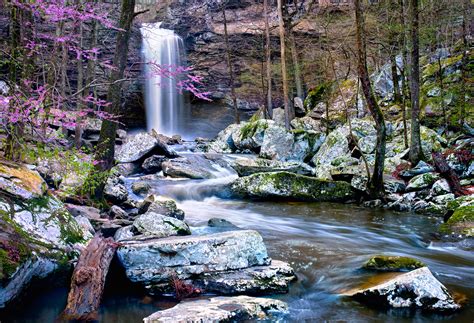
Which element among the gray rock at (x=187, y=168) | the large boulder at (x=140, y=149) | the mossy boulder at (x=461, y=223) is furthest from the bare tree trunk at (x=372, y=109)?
the large boulder at (x=140, y=149)

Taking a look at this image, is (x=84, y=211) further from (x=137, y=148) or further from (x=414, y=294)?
(x=137, y=148)

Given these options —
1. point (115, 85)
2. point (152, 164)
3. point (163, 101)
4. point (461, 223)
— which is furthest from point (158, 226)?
point (163, 101)

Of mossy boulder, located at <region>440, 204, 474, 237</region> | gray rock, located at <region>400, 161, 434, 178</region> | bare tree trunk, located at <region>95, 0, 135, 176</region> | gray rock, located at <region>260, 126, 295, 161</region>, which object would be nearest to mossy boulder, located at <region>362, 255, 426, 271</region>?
mossy boulder, located at <region>440, 204, 474, 237</region>

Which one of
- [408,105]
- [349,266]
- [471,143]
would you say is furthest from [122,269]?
[408,105]

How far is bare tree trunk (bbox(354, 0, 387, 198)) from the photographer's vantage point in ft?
34.0

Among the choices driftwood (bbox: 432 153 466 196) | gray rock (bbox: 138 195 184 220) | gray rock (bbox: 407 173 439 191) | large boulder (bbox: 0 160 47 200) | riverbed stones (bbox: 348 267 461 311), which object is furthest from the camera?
gray rock (bbox: 407 173 439 191)

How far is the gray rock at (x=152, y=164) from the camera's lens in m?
14.2

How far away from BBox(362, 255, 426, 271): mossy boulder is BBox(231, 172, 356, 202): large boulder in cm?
565

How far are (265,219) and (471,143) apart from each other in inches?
273

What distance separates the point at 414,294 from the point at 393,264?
90 cm

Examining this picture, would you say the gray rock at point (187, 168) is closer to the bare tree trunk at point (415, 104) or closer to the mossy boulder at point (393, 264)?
the bare tree trunk at point (415, 104)

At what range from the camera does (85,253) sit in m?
5.17

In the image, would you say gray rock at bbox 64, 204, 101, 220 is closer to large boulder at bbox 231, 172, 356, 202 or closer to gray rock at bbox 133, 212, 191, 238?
gray rock at bbox 133, 212, 191, 238

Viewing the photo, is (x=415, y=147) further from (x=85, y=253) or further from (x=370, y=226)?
(x=85, y=253)
